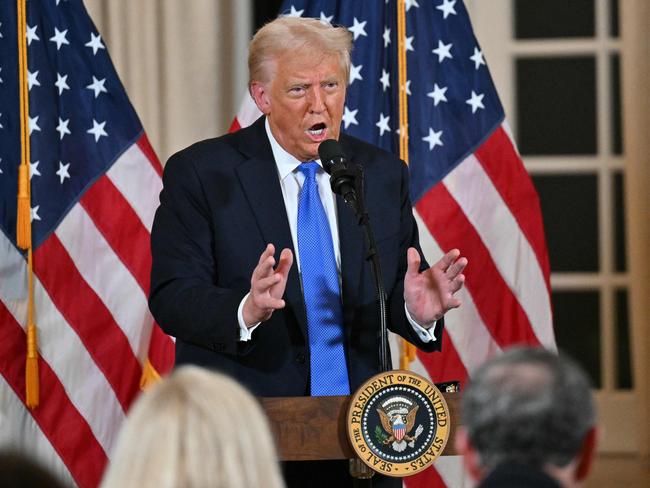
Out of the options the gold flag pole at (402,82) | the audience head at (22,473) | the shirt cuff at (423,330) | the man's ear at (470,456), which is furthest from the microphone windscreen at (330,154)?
the gold flag pole at (402,82)

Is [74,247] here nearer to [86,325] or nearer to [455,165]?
[86,325]

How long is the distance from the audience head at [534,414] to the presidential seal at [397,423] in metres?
1.02

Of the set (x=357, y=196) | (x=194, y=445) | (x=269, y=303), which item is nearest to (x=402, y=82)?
(x=357, y=196)

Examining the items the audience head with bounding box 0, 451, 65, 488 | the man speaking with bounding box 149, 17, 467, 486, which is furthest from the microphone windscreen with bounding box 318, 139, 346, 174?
the audience head with bounding box 0, 451, 65, 488

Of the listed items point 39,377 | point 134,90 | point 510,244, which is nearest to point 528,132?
point 510,244

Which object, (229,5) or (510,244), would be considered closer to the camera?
(510,244)

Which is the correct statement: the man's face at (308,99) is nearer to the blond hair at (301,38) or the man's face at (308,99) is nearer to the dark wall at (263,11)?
the blond hair at (301,38)

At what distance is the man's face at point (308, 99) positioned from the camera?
2.88 meters

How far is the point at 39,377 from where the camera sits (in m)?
4.15

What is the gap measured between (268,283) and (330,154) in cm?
34

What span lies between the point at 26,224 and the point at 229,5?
1415mm

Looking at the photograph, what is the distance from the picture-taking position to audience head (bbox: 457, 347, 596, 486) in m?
1.30

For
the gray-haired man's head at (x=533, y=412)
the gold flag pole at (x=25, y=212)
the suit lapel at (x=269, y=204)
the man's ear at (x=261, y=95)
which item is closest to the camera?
the gray-haired man's head at (x=533, y=412)

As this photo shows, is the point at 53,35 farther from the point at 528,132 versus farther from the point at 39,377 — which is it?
the point at 528,132
